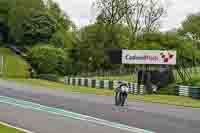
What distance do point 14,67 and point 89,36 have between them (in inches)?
538

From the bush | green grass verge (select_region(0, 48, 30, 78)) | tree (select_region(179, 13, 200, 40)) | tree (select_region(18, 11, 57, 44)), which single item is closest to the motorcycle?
the bush

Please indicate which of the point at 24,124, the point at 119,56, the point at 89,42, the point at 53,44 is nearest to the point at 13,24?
the point at 53,44

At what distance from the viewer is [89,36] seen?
7312 cm

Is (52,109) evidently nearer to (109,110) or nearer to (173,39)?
(109,110)

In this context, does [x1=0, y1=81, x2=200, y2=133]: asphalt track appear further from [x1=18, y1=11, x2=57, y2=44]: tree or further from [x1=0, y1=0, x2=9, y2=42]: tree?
[x1=0, y1=0, x2=9, y2=42]: tree

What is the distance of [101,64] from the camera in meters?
72.3

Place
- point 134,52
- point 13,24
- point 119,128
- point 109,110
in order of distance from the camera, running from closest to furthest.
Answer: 1. point 119,128
2. point 109,110
3. point 134,52
4. point 13,24

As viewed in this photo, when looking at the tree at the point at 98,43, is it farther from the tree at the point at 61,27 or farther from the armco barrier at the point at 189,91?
the armco barrier at the point at 189,91

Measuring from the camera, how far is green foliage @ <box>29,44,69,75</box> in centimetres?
6650

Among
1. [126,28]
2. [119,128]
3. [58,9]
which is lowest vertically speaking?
[119,128]

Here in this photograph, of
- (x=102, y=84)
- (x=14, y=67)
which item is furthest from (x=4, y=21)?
(x=102, y=84)

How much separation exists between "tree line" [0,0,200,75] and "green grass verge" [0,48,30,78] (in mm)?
1723

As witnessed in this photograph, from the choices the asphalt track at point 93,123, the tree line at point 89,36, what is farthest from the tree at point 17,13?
the asphalt track at point 93,123

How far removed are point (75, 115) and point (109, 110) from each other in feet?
9.30
